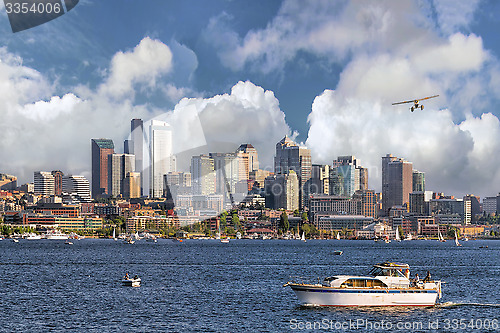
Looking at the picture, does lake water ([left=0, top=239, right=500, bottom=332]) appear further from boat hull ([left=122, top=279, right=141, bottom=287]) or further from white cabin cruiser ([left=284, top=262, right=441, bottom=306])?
boat hull ([left=122, top=279, right=141, bottom=287])

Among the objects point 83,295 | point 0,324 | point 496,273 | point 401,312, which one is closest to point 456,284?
point 496,273

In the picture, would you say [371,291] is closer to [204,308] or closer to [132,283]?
[204,308]

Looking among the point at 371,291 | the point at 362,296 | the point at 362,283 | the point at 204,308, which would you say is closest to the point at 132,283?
the point at 204,308

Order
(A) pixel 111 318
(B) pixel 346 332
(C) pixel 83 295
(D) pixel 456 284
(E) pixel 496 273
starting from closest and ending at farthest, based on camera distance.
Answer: (B) pixel 346 332 < (A) pixel 111 318 < (C) pixel 83 295 < (D) pixel 456 284 < (E) pixel 496 273

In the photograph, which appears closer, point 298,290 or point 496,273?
point 298,290

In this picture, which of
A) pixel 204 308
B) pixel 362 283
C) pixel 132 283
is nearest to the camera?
pixel 362 283

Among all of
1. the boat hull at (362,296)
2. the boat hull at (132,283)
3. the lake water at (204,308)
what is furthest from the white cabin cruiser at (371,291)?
the boat hull at (132,283)

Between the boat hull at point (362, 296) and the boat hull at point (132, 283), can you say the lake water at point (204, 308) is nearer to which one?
the boat hull at point (362, 296)

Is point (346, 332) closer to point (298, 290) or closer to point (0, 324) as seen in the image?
point (298, 290)

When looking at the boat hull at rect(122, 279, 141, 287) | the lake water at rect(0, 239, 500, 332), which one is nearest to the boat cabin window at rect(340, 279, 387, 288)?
the lake water at rect(0, 239, 500, 332)
